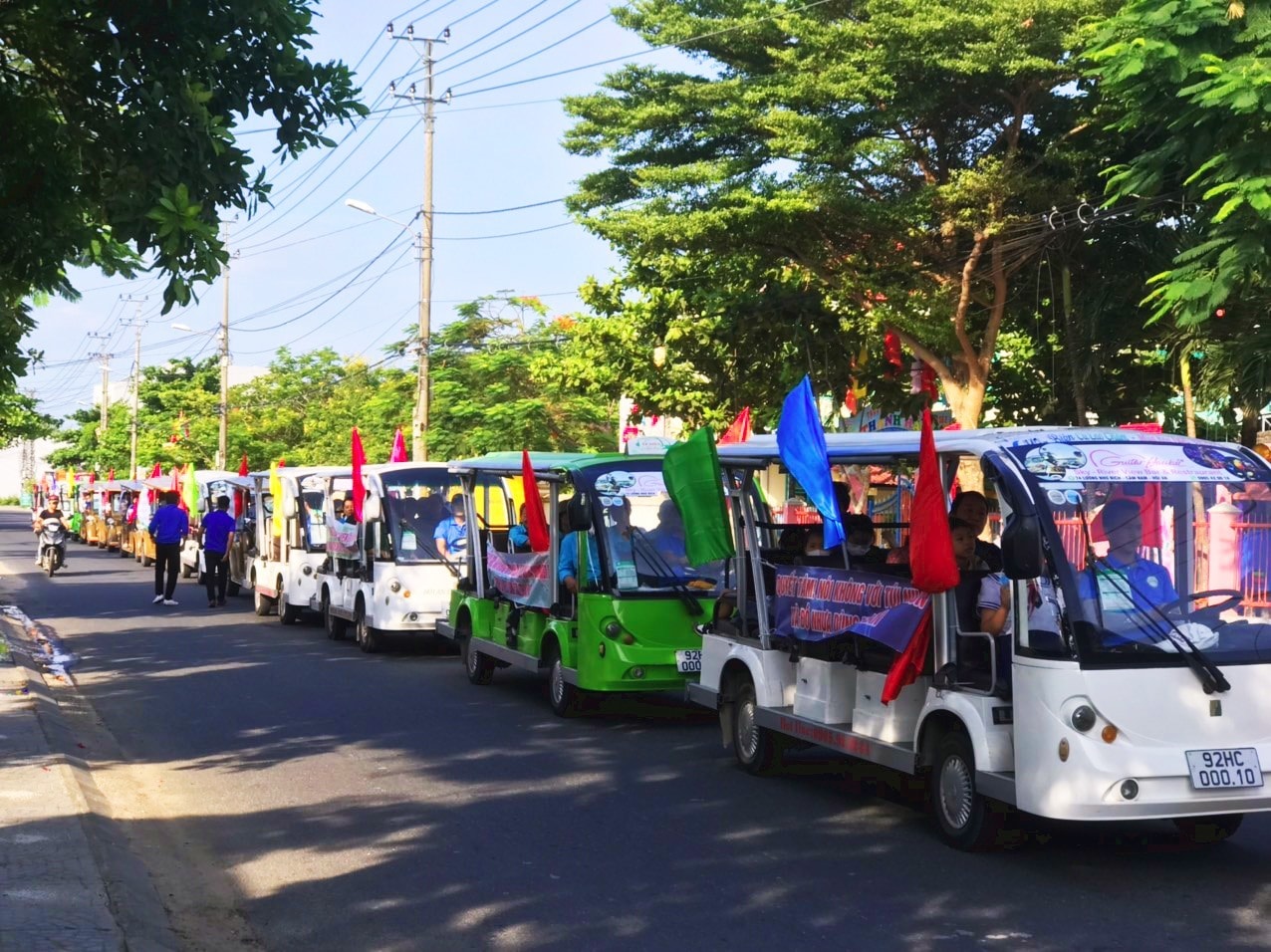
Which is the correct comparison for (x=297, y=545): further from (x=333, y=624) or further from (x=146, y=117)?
(x=146, y=117)

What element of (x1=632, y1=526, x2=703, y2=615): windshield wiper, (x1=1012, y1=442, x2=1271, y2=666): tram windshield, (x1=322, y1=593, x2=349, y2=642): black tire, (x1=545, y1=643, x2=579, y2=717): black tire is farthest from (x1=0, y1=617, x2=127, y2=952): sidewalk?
(x1=322, y1=593, x2=349, y2=642): black tire

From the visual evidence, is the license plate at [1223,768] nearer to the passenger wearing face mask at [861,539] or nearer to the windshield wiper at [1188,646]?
the windshield wiper at [1188,646]

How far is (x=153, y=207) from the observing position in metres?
8.02

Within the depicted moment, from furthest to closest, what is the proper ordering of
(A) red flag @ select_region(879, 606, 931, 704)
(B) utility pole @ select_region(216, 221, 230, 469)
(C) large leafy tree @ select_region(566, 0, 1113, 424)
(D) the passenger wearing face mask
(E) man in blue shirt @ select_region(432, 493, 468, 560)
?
(B) utility pole @ select_region(216, 221, 230, 469) → (C) large leafy tree @ select_region(566, 0, 1113, 424) → (E) man in blue shirt @ select_region(432, 493, 468, 560) → (D) the passenger wearing face mask → (A) red flag @ select_region(879, 606, 931, 704)

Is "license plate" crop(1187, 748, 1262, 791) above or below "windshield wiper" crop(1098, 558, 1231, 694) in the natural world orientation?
below

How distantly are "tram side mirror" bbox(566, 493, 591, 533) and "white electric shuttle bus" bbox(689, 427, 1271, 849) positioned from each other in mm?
4095

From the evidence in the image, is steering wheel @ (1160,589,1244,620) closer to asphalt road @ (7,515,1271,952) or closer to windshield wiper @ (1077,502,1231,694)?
windshield wiper @ (1077,502,1231,694)

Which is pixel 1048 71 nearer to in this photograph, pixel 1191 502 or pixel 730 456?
pixel 730 456

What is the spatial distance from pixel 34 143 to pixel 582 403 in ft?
115

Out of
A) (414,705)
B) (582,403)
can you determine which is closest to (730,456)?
(414,705)

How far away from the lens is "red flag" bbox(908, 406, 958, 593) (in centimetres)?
806

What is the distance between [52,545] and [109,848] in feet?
103

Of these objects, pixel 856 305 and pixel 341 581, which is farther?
pixel 856 305

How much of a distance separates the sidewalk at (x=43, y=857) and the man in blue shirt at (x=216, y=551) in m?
14.1
